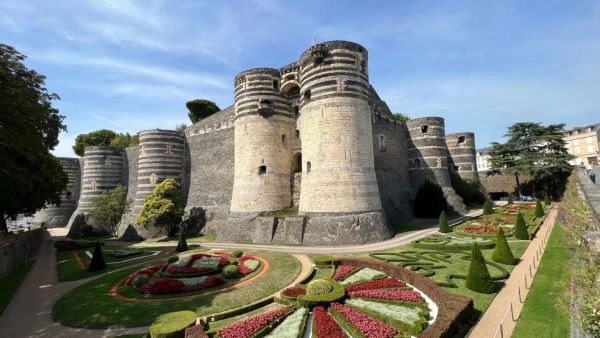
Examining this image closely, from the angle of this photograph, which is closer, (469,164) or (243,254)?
(243,254)

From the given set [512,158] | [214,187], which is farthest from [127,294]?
[512,158]

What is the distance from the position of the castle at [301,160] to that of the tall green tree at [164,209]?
10.6ft

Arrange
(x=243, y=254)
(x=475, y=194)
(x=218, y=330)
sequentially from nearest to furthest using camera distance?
(x=218, y=330)
(x=243, y=254)
(x=475, y=194)

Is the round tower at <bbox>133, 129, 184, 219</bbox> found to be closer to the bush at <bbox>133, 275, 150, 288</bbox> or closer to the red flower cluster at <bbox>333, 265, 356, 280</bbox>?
the bush at <bbox>133, 275, 150, 288</bbox>

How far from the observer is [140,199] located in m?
40.9

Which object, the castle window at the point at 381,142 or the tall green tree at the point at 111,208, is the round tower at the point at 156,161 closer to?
the tall green tree at the point at 111,208

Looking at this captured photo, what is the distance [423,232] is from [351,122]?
1247cm

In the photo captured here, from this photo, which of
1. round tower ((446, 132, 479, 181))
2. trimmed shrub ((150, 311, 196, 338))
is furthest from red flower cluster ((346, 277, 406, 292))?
round tower ((446, 132, 479, 181))

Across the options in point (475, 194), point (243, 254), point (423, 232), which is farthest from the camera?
point (475, 194)

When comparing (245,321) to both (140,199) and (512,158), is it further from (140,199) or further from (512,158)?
(512,158)

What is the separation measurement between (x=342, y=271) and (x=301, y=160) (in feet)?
56.7

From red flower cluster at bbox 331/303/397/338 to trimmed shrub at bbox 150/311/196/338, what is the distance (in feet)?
18.7

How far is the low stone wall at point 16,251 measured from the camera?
2271 centimetres

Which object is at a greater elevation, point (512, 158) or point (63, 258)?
point (512, 158)
